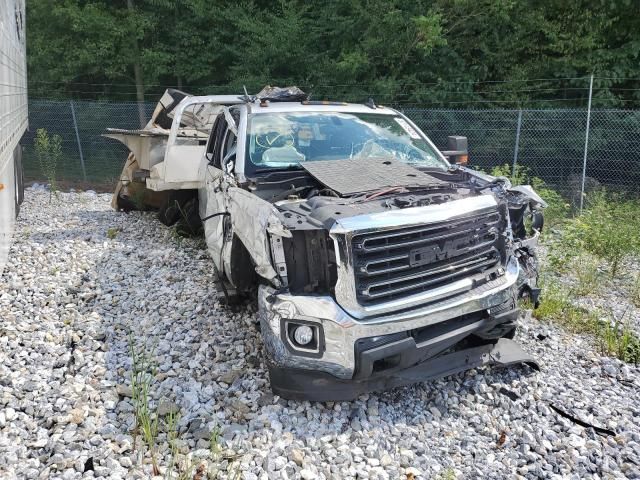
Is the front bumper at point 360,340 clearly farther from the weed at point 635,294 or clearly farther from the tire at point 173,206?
the tire at point 173,206

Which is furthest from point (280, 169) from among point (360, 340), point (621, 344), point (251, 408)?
point (621, 344)

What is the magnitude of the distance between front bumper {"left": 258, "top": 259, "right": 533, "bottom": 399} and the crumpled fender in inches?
6.3

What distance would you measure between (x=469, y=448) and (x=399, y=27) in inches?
471

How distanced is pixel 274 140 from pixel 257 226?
1.34 meters

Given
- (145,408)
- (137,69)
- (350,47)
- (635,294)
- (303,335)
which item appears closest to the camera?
(145,408)

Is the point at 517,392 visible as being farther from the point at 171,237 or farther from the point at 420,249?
the point at 171,237

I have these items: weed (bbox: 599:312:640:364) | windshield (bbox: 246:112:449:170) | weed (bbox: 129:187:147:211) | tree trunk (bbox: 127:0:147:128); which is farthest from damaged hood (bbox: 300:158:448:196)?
tree trunk (bbox: 127:0:147:128)

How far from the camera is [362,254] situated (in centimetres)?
308

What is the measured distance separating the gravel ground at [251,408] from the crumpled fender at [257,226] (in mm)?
905

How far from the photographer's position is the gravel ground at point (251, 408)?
2941 mm

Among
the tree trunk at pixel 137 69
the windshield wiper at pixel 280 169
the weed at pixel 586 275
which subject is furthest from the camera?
the tree trunk at pixel 137 69

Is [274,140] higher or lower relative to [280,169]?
higher

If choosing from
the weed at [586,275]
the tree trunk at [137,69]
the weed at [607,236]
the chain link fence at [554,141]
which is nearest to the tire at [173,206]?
the weed at [586,275]

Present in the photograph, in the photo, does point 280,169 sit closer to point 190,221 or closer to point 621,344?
point 621,344
